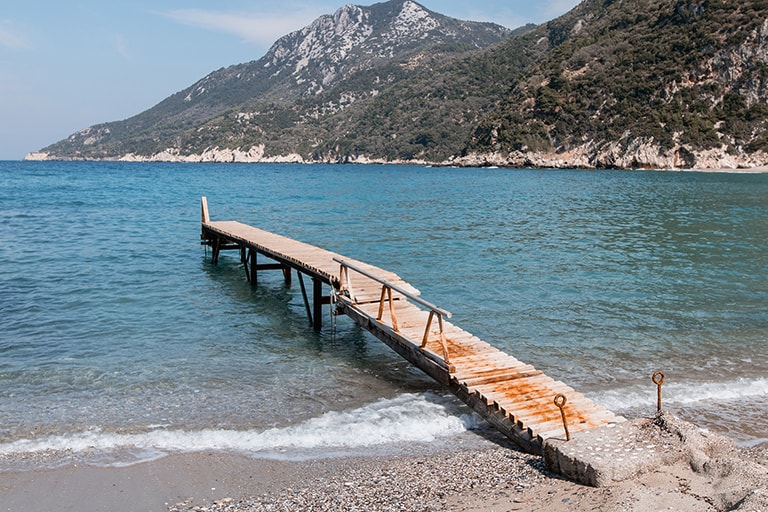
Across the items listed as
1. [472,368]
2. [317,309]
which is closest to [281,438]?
[472,368]

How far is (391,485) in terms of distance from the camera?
23.9 ft

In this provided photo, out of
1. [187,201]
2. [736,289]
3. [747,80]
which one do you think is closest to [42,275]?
[736,289]

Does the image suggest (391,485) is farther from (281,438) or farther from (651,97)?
(651,97)

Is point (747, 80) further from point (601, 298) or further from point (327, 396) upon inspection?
point (327, 396)

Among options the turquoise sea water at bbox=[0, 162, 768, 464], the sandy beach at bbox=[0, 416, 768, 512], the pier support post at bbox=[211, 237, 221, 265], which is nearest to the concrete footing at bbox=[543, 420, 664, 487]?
the sandy beach at bbox=[0, 416, 768, 512]

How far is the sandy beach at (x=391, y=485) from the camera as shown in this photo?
6363 millimetres

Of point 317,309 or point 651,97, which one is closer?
point 317,309

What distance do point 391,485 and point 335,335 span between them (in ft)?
25.7

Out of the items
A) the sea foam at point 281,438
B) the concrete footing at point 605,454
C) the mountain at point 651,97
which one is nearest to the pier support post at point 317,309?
the sea foam at point 281,438

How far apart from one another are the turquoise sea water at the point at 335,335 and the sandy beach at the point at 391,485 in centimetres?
55

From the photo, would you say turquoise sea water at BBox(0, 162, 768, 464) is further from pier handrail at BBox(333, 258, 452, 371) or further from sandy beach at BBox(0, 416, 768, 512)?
pier handrail at BBox(333, 258, 452, 371)

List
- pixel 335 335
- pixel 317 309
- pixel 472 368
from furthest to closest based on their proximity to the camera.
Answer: pixel 317 309 → pixel 335 335 → pixel 472 368

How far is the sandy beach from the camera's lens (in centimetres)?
636

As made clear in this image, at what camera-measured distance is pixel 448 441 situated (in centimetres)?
883
